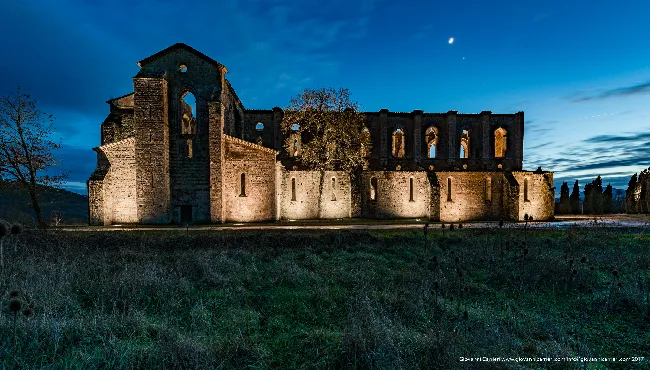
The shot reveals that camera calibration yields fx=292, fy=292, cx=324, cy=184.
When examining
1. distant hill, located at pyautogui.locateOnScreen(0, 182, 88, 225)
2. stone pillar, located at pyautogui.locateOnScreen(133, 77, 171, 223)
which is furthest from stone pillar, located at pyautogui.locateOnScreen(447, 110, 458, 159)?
distant hill, located at pyautogui.locateOnScreen(0, 182, 88, 225)

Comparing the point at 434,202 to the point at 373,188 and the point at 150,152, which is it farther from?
the point at 150,152

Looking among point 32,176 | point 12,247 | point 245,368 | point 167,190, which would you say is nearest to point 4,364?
point 245,368

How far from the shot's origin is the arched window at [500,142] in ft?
118

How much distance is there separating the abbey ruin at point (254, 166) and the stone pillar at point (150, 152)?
8 centimetres

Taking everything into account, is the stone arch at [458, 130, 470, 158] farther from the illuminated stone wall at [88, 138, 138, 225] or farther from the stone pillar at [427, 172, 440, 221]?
the illuminated stone wall at [88, 138, 138, 225]

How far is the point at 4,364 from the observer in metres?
3.55

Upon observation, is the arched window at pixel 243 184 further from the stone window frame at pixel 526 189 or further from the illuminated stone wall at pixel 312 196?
the stone window frame at pixel 526 189

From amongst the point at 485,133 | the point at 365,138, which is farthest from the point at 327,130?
the point at 485,133

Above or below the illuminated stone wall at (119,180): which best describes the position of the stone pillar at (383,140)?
above

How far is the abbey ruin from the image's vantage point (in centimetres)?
2247

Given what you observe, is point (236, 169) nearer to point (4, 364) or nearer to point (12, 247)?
point (12, 247)

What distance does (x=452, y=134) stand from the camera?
35.2 m

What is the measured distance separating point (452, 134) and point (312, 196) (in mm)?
19126

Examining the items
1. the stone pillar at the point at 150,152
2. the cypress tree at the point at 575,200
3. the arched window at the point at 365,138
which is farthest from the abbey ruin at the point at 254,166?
the cypress tree at the point at 575,200
